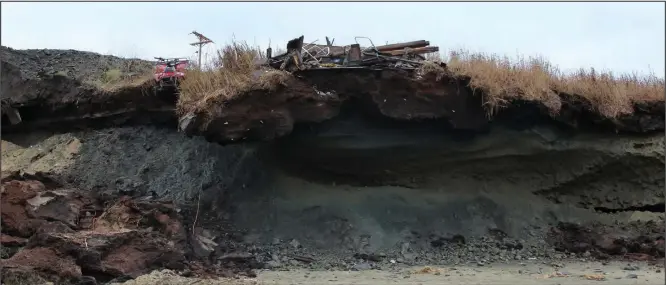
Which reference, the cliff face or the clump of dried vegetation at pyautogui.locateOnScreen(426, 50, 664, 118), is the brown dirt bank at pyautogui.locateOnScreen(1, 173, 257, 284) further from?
the clump of dried vegetation at pyautogui.locateOnScreen(426, 50, 664, 118)

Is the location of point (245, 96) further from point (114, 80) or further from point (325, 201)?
point (114, 80)

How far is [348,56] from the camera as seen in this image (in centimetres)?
855

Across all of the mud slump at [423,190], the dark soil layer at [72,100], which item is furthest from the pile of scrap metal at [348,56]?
the dark soil layer at [72,100]

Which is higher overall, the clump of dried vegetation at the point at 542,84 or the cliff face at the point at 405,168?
the clump of dried vegetation at the point at 542,84

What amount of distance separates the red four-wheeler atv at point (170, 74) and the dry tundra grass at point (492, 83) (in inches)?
22.9

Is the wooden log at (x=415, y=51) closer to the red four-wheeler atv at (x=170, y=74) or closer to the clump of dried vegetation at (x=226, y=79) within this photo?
the clump of dried vegetation at (x=226, y=79)

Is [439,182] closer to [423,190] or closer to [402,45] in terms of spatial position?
[423,190]

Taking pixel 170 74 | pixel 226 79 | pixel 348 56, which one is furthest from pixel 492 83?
pixel 170 74

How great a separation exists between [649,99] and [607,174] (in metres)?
1.33

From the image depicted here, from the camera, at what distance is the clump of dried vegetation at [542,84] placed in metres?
8.52

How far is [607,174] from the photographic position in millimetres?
9258

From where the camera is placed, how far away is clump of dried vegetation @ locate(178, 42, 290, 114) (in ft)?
26.5

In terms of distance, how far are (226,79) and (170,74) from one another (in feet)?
5.23

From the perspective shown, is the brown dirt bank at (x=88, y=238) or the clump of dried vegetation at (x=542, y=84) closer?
the brown dirt bank at (x=88, y=238)
